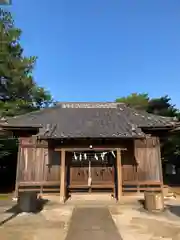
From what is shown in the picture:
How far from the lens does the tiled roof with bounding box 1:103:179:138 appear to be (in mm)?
11953

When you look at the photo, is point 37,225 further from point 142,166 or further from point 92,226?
point 142,166

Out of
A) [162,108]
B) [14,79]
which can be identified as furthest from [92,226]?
[162,108]

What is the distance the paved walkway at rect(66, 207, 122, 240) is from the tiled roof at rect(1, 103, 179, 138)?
364cm

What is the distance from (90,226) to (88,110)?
393 inches

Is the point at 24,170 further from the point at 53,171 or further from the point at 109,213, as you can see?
the point at 109,213

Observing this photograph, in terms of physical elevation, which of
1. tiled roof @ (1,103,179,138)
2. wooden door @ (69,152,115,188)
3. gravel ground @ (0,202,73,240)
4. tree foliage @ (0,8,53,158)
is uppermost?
tree foliage @ (0,8,53,158)

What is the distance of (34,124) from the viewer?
13297mm

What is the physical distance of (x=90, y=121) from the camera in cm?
1398

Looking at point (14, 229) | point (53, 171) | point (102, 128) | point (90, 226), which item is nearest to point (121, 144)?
point (102, 128)

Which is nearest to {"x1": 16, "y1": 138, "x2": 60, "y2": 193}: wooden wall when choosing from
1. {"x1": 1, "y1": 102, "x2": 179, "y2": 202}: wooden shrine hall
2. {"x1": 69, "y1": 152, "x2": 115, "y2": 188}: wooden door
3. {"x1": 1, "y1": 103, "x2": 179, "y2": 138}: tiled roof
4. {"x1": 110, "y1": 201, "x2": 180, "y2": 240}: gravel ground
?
{"x1": 1, "y1": 102, "x2": 179, "y2": 202}: wooden shrine hall

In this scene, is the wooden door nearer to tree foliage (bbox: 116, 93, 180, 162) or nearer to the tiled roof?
the tiled roof

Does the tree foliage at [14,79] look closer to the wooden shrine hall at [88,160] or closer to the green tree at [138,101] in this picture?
the wooden shrine hall at [88,160]

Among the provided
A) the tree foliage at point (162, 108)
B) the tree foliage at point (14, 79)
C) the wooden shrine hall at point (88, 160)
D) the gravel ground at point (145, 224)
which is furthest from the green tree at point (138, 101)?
the gravel ground at point (145, 224)

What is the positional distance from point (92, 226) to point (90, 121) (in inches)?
299
